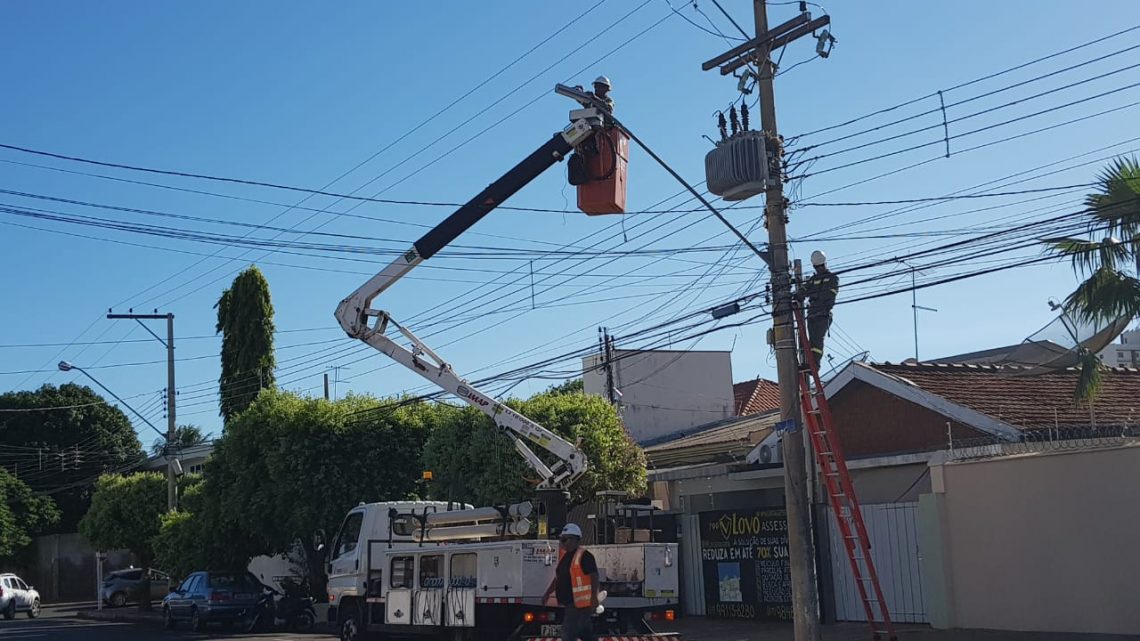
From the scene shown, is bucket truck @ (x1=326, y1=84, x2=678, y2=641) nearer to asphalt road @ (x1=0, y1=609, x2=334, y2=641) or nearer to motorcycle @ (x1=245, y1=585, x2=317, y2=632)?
asphalt road @ (x1=0, y1=609, x2=334, y2=641)

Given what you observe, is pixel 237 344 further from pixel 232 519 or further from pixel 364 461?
pixel 364 461

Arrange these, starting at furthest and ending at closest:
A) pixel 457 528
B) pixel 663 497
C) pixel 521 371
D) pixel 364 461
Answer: pixel 364 461
pixel 663 497
pixel 521 371
pixel 457 528

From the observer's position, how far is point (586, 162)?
1580 cm

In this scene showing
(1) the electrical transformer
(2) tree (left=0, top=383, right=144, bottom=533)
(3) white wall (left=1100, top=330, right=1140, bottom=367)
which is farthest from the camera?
(2) tree (left=0, top=383, right=144, bottom=533)

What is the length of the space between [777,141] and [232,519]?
21.2m

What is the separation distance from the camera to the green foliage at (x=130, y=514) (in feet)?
139

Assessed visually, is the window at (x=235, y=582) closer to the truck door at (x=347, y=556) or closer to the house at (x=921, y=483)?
the truck door at (x=347, y=556)

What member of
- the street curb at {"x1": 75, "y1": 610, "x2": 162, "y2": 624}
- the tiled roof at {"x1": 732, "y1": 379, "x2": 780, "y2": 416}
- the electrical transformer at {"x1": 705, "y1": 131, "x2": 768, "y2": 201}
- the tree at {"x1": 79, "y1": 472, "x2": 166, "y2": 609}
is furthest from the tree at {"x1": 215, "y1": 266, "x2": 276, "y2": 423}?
the electrical transformer at {"x1": 705, "y1": 131, "x2": 768, "y2": 201}

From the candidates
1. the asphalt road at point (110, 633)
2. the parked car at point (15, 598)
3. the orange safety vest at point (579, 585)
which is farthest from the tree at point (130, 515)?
the orange safety vest at point (579, 585)

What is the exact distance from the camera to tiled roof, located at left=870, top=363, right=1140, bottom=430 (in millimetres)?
19047

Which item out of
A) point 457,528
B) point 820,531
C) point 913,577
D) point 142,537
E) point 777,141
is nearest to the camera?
point 777,141

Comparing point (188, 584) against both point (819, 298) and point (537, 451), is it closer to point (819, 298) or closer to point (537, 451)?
point (537, 451)

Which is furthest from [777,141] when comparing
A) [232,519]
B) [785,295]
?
[232,519]

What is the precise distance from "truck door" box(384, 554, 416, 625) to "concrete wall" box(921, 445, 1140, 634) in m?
7.59
